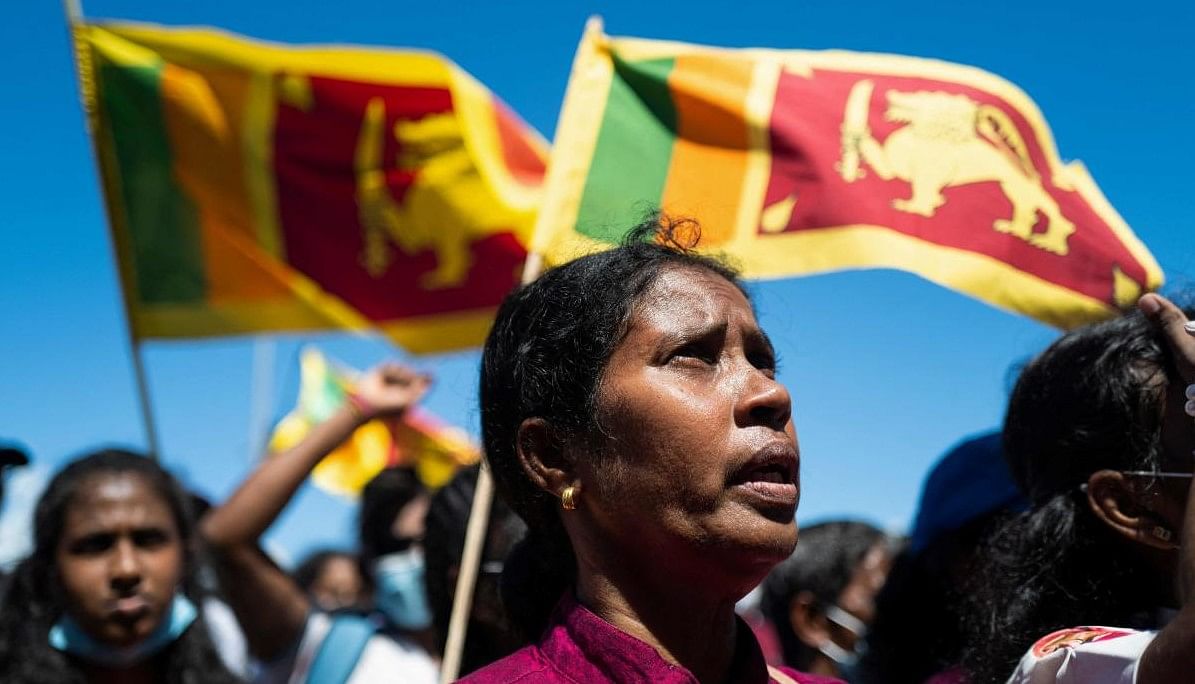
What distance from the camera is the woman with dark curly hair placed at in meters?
3.55

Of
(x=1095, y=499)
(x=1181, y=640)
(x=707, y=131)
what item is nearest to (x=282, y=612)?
(x=707, y=131)

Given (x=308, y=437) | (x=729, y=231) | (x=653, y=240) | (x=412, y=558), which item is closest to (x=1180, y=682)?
(x=653, y=240)

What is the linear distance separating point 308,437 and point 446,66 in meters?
2.38

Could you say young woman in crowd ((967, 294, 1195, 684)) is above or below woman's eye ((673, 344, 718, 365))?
below

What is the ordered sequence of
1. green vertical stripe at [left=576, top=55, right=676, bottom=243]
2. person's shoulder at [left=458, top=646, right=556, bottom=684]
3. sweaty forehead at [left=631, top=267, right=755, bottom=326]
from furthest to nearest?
1. green vertical stripe at [left=576, top=55, right=676, bottom=243]
2. sweaty forehead at [left=631, top=267, right=755, bottom=326]
3. person's shoulder at [left=458, top=646, right=556, bottom=684]

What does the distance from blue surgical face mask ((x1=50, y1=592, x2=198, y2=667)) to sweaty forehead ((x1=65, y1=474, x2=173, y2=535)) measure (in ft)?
0.84

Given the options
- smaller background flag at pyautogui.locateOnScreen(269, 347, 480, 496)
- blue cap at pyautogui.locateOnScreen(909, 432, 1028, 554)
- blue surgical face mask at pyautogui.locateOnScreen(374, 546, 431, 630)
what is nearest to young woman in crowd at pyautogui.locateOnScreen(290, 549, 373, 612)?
smaller background flag at pyautogui.locateOnScreen(269, 347, 480, 496)

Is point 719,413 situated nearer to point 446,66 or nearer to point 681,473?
point 681,473

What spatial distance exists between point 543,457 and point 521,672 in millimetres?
368

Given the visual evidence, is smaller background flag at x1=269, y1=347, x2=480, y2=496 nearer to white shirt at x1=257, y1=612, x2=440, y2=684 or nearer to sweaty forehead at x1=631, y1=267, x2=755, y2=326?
white shirt at x1=257, y1=612, x2=440, y2=684

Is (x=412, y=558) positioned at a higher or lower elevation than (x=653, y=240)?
lower

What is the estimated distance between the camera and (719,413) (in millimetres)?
2012

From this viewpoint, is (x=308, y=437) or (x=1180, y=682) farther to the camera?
(x=308, y=437)

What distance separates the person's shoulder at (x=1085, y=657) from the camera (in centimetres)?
190
